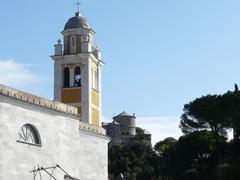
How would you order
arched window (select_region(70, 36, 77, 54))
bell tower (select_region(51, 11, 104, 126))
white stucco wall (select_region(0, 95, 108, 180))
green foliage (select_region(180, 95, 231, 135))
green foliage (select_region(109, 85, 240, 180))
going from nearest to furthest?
1. white stucco wall (select_region(0, 95, 108, 180))
2. bell tower (select_region(51, 11, 104, 126))
3. arched window (select_region(70, 36, 77, 54))
4. green foliage (select_region(109, 85, 240, 180))
5. green foliage (select_region(180, 95, 231, 135))

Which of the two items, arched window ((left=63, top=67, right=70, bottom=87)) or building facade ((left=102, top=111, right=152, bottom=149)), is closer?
arched window ((left=63, top=67, right=70, bottom=87))

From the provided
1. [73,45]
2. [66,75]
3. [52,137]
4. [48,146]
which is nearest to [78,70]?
[66,75]

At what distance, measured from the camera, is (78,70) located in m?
45.2

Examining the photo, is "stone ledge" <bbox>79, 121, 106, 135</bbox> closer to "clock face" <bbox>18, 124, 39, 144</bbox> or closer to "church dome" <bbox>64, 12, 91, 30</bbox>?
"clock face" <bbox>18, 124, 39, 144</bbox>

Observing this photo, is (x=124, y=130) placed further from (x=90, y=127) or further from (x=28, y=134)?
(x=28, y=134)

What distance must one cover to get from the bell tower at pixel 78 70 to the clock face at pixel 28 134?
45.0 ft

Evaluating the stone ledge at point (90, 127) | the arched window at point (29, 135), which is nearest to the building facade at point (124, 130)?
the stone ledge at point (90, 127)

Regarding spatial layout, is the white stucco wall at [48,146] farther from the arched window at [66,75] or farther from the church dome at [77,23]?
the church dome at [77,23]

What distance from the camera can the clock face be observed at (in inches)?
1144

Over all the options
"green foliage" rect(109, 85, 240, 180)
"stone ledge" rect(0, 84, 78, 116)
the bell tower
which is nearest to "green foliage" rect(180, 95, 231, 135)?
"green foliage" rect(109, 85, 240, 180)

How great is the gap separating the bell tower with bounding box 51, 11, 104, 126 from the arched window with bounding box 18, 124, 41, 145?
13.7 meters

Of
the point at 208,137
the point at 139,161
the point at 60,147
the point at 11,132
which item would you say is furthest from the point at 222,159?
the point at 139,161

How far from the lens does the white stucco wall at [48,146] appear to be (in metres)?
27.6

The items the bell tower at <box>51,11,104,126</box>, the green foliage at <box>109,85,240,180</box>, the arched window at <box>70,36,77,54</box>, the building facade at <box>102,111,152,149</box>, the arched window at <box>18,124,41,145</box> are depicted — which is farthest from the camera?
the building facade at <box>102,111,152,149</box>
